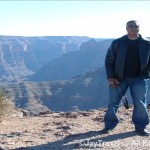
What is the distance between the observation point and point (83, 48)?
188 metres

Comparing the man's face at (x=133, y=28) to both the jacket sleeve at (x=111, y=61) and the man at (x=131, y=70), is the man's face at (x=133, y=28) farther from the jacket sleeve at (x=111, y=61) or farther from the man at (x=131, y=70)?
the jacket sleeve at (x=111, y=61)

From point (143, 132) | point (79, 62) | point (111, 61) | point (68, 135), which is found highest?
point (111, 61)

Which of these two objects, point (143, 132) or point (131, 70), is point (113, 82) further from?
point (143, 132)

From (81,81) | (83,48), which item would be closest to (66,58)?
(83,48)

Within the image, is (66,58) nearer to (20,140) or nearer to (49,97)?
(49,97)

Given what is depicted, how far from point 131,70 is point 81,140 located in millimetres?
1311

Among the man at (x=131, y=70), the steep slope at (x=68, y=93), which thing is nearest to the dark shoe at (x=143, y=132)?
the man at (x=131, y=70)

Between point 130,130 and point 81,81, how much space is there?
336 ft

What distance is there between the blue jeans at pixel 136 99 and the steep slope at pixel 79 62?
6523 inches

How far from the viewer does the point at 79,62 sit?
187250 millimetres

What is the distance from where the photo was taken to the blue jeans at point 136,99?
6.43 meters

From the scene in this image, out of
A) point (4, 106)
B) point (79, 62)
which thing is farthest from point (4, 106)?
point (79, 62)

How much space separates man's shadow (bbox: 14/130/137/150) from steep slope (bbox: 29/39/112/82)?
16569 cm

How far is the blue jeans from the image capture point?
6.43 meters
